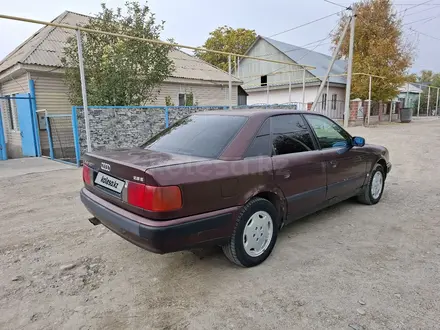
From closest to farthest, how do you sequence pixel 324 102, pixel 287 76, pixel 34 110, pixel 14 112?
pixel 34 110 → pixel 14 112 → pixel 324 102 → pixel 287 76

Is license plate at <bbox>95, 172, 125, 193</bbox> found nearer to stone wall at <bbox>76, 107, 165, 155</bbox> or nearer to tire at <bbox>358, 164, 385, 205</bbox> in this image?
tire at <bbox>358, 164, 385, 205</bbox>

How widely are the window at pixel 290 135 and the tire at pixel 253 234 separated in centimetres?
63

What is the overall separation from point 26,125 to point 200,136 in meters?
9.65

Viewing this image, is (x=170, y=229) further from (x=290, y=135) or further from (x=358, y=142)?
(x=358, y=142)

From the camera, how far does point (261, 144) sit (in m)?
2.98

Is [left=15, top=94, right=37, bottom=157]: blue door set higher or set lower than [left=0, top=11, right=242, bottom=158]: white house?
lower

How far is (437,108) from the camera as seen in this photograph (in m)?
37.8

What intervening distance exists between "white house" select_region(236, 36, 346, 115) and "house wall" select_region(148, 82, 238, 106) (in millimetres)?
6472

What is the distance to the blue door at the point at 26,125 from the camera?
388 inches

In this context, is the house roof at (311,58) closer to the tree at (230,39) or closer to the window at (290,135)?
the tree at (230,39)

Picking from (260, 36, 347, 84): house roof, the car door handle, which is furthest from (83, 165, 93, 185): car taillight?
(260, 36, 347, 84): house roof

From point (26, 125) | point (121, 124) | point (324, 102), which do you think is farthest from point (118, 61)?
point (324, 102)

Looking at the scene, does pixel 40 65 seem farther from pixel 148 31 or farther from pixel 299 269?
pixel 299 269

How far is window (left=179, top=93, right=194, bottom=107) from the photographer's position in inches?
564
